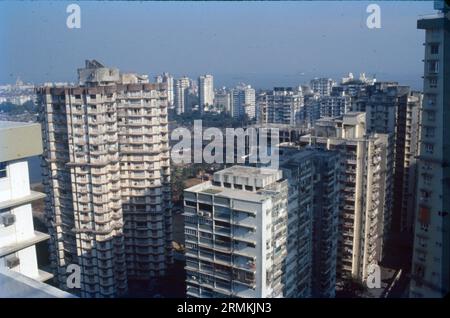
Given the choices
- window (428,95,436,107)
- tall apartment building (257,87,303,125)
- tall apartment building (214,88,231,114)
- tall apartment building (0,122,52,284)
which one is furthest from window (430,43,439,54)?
tall apartment building (214,88,231,114)

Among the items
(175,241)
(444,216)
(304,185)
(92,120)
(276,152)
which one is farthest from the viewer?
(175,241)

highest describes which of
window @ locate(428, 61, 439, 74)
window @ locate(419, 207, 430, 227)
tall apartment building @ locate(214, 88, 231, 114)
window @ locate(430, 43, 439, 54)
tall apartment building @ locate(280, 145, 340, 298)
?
window @ locate(430, 43, 439, 54)

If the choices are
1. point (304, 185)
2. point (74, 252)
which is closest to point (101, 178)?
point (74, 252)

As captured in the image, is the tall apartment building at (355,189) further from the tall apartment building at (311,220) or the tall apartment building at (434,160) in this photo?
the tall apartment building at (434,160)

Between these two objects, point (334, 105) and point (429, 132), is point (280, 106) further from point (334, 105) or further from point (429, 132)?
point (429, 132)

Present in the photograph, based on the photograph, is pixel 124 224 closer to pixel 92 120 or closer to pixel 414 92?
pixel 92 120

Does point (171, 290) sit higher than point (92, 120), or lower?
lower

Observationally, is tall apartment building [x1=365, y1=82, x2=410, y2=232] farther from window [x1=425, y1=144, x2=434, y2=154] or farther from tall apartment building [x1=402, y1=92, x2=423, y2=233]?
window [x1=425, y1=144, x2=434, y2=154]
